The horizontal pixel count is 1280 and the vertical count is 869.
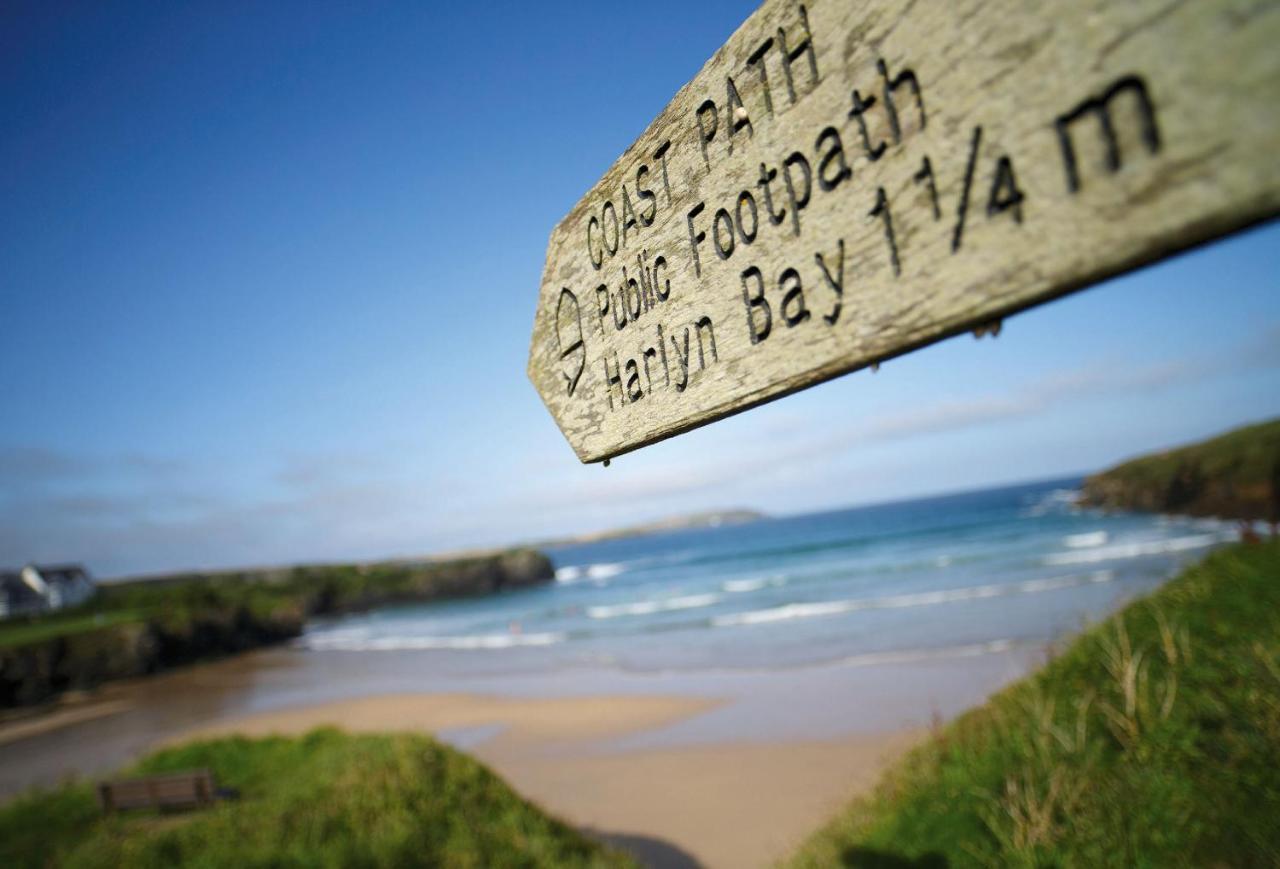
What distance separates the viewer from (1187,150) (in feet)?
1.72

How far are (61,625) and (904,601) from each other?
42690 mm

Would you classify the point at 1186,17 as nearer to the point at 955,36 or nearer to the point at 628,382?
the point at 955,36

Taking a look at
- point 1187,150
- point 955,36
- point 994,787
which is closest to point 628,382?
point 955,36

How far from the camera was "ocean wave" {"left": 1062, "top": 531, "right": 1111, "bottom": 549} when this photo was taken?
3105 cm

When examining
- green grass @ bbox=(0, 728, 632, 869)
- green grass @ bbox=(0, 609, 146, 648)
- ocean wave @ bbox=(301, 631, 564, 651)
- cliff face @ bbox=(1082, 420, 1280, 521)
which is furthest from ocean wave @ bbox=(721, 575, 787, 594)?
green grass @ bbox=(0, 609, 146, 648)

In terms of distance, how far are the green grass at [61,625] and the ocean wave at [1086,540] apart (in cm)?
4600

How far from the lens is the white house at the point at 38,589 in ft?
190

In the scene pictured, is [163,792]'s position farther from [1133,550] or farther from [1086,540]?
[1086,540]

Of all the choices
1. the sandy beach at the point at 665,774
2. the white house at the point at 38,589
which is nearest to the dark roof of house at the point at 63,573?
the white house at the point at 38,589

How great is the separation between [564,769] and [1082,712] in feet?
31.1

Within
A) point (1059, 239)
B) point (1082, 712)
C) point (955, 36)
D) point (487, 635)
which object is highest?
point (955, 36)

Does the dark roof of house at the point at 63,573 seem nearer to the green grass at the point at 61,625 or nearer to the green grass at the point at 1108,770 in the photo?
the green grass at the point at 61,625

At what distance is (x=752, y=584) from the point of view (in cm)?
3659

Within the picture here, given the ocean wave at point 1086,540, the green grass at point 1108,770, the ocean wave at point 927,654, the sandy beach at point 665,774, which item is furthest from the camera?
the ocean wave at point 1086,540
